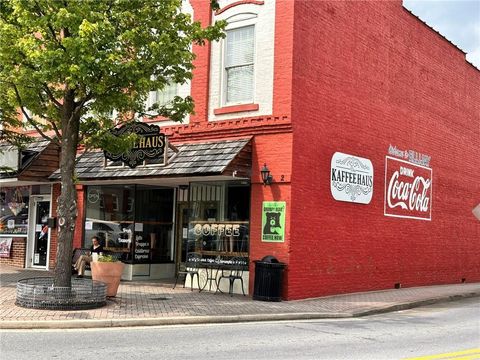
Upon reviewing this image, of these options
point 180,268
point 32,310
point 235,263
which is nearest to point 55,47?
point 32,310

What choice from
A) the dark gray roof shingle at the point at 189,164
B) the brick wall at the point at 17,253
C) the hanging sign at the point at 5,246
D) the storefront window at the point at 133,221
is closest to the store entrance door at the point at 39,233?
the brick wall at the point at 17,253

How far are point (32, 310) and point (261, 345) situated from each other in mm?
4687

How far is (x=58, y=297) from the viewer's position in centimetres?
1114

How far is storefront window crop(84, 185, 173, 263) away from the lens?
17.5 m

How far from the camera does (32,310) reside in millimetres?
10875

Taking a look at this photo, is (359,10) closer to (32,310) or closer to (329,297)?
(329,297)

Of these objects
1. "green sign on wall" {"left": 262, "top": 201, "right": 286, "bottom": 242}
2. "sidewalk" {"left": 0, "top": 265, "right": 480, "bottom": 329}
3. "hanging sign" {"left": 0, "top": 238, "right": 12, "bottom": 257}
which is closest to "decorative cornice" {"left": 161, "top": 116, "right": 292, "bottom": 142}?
"green sign on wall" {"left": 262, "top": 201, "right": 286, "bottom": 242}

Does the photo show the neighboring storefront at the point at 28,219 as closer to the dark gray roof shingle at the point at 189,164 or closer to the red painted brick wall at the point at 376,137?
the dark gray roof shingle at the point at 189,164

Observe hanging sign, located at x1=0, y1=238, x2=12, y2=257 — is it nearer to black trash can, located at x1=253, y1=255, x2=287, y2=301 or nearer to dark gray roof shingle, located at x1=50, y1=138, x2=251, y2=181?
dark gray roof shingle, located at x1=50, y1=138, x2=251, y2=181

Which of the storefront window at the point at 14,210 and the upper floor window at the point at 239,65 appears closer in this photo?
the upper floor window at the point at 239,65

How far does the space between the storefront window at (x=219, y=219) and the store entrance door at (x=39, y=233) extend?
21.7 feet

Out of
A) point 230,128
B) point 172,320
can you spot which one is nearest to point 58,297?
point 172,320

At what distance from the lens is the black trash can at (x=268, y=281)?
13.6 m

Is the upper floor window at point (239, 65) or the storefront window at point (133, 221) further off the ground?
the upper floor window at point (239, 65)
